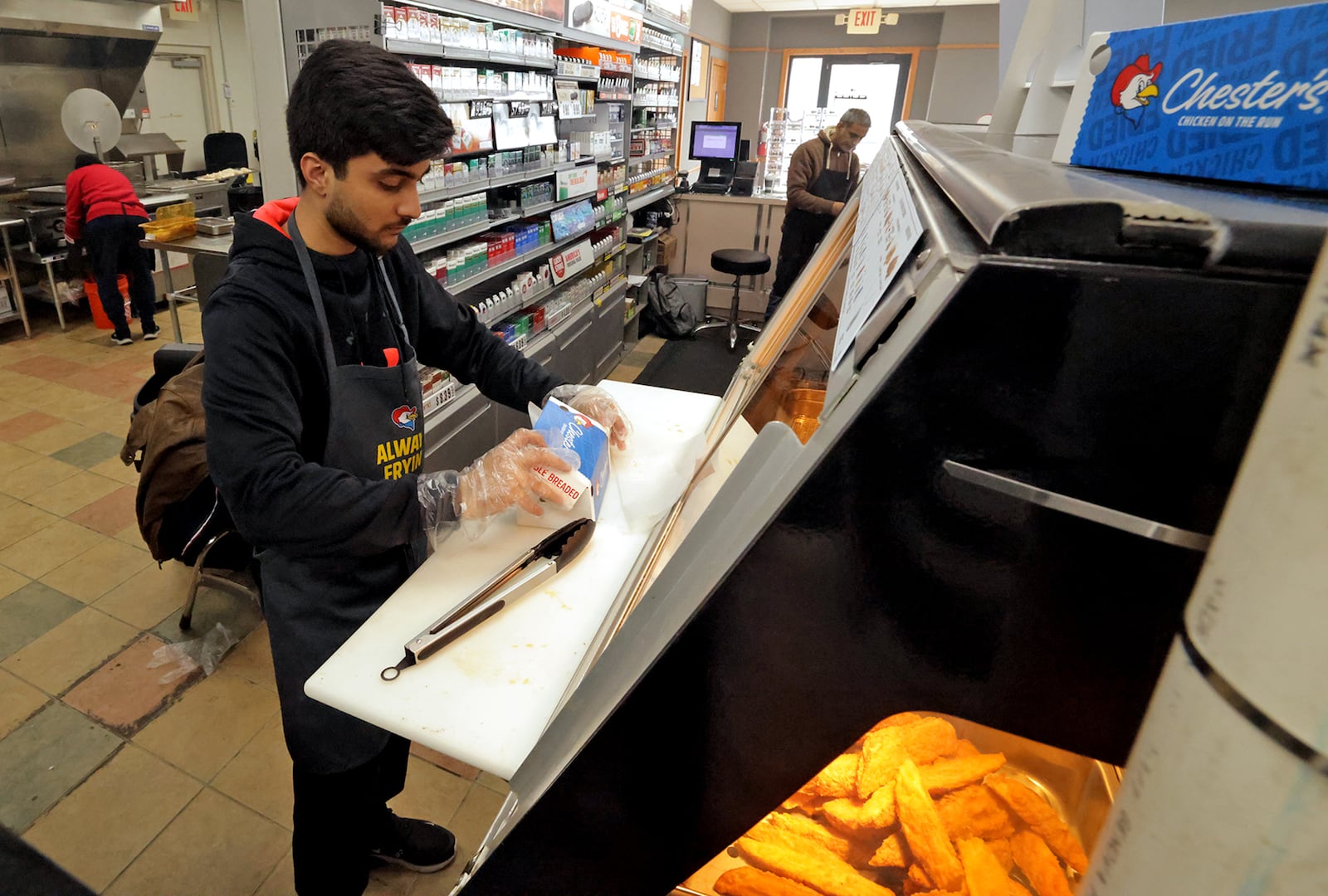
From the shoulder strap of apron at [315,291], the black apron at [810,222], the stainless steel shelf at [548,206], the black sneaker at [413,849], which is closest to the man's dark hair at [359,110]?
the shoulder strap of apron at [315,291]

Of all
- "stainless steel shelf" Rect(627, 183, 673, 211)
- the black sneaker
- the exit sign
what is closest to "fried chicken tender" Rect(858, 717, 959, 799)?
the black sneaker

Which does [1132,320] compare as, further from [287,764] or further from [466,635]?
[287,764]

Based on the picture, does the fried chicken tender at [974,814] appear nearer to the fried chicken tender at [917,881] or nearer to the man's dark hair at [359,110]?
the fried chicken tender at [917,881]

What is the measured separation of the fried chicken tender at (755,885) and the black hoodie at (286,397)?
0.85 m

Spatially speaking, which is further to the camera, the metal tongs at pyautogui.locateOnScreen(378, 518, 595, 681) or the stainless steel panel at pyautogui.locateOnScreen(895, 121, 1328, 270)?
the metal tongs at pyautogui.locateOnScreen(378, 518, 595, 681)

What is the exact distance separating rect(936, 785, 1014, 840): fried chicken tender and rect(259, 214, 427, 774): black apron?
111 cm

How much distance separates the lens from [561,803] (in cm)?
64

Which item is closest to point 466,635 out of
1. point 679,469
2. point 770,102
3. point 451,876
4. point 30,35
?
point 679,469

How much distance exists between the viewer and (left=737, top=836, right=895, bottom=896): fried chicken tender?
83cm

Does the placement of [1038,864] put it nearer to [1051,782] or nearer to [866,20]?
[1051,782]

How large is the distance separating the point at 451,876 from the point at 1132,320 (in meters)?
2.29

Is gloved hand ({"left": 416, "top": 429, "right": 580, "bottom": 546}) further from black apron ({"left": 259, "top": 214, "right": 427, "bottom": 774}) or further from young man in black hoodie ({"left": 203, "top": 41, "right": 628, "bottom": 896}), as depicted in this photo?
black apron ({"left": 259, "top": 214, "right": 427, "bottom": 774})

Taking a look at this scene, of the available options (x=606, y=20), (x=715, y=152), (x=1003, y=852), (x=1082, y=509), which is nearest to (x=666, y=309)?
(x=715, y=152)

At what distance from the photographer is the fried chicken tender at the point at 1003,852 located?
33.6 inches
